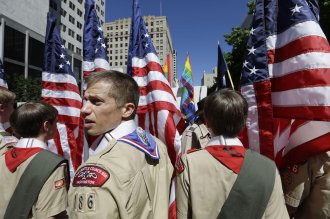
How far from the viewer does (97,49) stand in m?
4.78

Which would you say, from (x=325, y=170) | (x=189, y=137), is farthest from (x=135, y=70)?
(x=325, y=170)

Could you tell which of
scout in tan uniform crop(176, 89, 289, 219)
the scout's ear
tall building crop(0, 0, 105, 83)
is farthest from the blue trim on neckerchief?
tall building crop(0, 0, 105, 83)

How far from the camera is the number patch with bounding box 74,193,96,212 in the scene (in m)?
1.51

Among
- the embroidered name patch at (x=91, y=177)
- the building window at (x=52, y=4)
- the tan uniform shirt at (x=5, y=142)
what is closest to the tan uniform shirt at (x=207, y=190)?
the embroidered name patch at (x=91, y=177)

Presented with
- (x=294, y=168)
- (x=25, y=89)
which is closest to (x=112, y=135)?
(x=294, y=168)

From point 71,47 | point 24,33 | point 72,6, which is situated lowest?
point 24,33

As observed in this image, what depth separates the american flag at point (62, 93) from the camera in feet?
15.5

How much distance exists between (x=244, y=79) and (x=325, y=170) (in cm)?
116

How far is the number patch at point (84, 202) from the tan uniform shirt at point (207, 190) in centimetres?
75

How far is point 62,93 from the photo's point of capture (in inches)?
193

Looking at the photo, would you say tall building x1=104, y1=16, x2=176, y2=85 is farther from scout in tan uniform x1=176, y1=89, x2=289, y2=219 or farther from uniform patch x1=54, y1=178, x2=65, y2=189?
scout in tan uniform x1=176, y1=89, x2=289, y2=219

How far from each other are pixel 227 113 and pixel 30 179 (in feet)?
5.11

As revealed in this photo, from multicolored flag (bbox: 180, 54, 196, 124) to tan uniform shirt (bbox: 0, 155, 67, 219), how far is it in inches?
198

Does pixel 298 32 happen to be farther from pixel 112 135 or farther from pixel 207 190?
pixel 112 135
